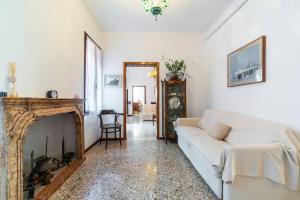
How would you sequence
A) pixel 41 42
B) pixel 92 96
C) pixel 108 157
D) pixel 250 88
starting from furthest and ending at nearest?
1. pixel 92 96
2. pixel 108 157
3. pixel 250 88
4. pixel 41 42

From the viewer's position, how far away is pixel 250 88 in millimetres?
3162

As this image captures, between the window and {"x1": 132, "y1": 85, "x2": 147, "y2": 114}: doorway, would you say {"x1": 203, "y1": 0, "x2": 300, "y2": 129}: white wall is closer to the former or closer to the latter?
the window

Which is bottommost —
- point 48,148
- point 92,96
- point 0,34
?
point 48,148

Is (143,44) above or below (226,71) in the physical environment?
above

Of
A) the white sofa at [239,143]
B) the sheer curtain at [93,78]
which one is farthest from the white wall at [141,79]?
the white sofa at [239,143]

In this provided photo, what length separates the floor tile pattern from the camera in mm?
2361

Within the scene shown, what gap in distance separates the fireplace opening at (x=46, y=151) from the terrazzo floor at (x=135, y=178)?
0.26 m

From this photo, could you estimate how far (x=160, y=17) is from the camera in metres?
4.50

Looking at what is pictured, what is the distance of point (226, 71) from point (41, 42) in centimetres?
357

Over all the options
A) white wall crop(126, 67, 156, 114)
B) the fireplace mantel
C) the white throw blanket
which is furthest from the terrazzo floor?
white wall crop(126, 67, 156, 114)

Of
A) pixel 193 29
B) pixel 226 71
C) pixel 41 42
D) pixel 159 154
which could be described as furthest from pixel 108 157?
pixel 193 29

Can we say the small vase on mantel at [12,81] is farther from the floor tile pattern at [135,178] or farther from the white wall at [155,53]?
the white wall at [155,53]

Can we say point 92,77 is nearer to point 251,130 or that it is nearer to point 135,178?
point 135,178

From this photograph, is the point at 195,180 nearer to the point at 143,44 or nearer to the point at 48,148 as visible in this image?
the point at 48,148
